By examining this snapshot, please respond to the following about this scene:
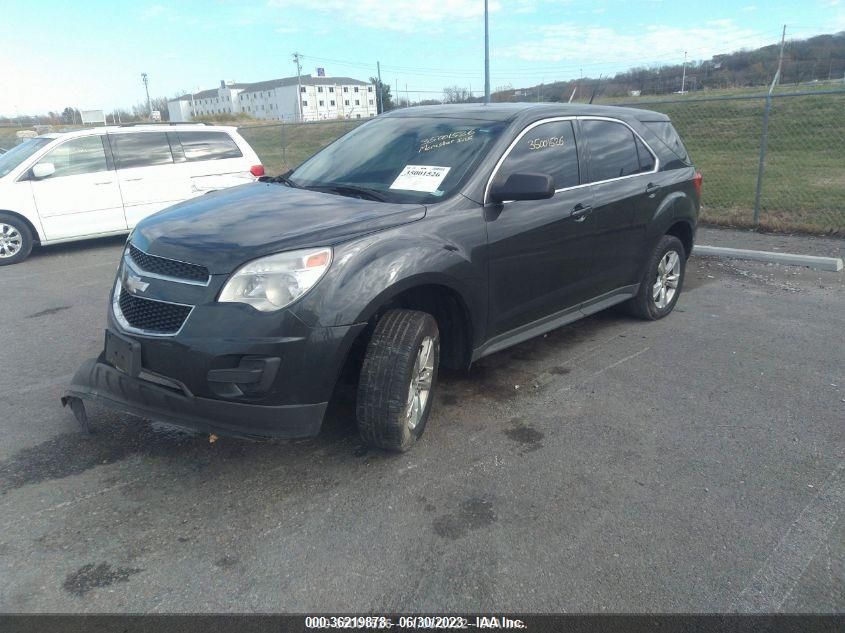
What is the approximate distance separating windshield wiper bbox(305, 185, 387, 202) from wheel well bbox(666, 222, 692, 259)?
3.09 meters

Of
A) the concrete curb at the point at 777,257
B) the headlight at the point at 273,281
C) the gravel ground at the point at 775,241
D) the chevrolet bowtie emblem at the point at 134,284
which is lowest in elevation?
the gravel ground at the point at 775,241

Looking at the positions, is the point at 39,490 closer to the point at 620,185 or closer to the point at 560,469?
the point at 560,469

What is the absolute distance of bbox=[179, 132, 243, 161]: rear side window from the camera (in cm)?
988

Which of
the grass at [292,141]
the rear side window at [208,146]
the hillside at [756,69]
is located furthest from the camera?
the hillside at [756,69]

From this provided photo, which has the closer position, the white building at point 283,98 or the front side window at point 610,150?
the front side window at point 610,150

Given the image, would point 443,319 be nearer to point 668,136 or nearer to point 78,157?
point 668,136

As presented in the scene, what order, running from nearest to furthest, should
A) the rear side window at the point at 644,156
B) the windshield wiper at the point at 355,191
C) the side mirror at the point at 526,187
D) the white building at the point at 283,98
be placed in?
1. the side mirror at the point at 526,187
2. the windshield wiper at the point at 355,191
3. the rear side window at the point at 644,156
4. the white building at the point at 283,98

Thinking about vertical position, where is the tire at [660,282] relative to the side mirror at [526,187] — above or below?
below

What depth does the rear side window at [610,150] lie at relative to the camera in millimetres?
4801

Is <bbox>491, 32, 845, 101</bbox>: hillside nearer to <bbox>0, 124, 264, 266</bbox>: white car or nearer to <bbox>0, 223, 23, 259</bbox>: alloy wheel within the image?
<bbox>0, 124, 264, 266</bbox>: white car

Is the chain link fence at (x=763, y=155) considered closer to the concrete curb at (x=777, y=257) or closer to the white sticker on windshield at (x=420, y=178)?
the concrete curb at (x=777, y=257)

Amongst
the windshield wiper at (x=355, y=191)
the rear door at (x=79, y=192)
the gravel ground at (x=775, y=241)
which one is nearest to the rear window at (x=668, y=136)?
the windshield wiper at (x=355, y=191)

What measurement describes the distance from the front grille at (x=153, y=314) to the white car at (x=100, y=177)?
16.1ft

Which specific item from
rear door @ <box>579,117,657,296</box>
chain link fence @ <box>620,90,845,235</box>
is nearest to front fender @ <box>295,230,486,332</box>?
rear door @ <box>579,117,657,296</box>
